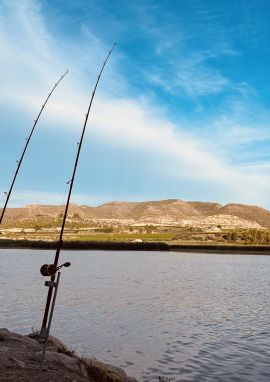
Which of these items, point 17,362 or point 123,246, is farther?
point 123,246

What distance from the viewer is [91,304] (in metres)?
19.7

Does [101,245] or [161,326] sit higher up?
[101,245]

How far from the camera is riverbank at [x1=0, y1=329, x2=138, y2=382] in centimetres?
755

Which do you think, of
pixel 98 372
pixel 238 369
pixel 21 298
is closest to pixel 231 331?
pixel 238 369

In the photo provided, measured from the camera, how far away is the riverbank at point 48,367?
24.8 ft

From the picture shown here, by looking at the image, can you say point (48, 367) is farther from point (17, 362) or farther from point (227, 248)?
point (227, 248)

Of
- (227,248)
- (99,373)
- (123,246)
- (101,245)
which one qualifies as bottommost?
(99,373)

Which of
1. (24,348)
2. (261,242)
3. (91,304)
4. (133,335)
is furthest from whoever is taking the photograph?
(261,242)

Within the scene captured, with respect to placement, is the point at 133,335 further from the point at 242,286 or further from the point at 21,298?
the point at 242,286

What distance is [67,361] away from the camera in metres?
8.66

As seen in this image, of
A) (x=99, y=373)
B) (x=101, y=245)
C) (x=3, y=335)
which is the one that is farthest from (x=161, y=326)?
(x=101, y=245)

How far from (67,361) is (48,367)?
0.59 meters

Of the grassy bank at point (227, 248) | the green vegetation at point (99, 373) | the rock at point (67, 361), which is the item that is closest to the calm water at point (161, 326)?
the green vegetation at point (99, 373)

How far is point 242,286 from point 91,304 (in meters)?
14.5
